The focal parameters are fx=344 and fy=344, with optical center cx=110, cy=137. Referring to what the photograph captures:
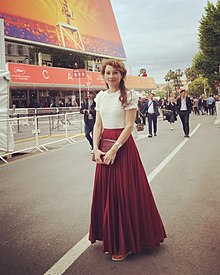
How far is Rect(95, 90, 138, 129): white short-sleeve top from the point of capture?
3.22 metres

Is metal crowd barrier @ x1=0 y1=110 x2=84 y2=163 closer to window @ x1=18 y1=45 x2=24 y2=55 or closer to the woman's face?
the woman's face

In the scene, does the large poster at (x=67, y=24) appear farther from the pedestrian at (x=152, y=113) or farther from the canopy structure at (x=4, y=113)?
the canopy structure at (x=4, y=113)

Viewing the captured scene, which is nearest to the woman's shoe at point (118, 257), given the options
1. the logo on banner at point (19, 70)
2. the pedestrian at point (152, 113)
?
the pedestrian at point (152, 113)

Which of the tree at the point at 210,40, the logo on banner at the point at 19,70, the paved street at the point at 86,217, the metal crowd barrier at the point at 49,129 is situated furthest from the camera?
the tree at the point at 210,40

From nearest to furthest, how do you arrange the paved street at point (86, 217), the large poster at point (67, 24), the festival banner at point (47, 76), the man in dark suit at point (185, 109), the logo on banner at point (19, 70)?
1. the paved street at point (86, 217)
2. the man in dark suit at point (185, 109)
3. the logo on banner at point (19, 70)
4. the festival banner at point (47, 76)
5. the large poster at point (67, 24)

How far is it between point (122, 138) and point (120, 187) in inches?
17.8

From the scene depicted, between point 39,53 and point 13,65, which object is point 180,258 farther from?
point 39,53

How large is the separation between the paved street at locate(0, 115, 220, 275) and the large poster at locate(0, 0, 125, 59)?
28.4m

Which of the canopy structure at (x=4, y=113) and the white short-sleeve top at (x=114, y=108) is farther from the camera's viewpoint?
the canopy structure at (x=4, y=113)

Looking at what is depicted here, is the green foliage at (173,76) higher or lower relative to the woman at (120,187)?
higher

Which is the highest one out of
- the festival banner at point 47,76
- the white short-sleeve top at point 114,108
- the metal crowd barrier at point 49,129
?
the festival banner at point 47,76

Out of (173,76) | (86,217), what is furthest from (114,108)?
(173,76)

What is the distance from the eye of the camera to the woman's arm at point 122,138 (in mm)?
3170

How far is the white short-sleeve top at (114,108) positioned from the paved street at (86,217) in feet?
4.14
